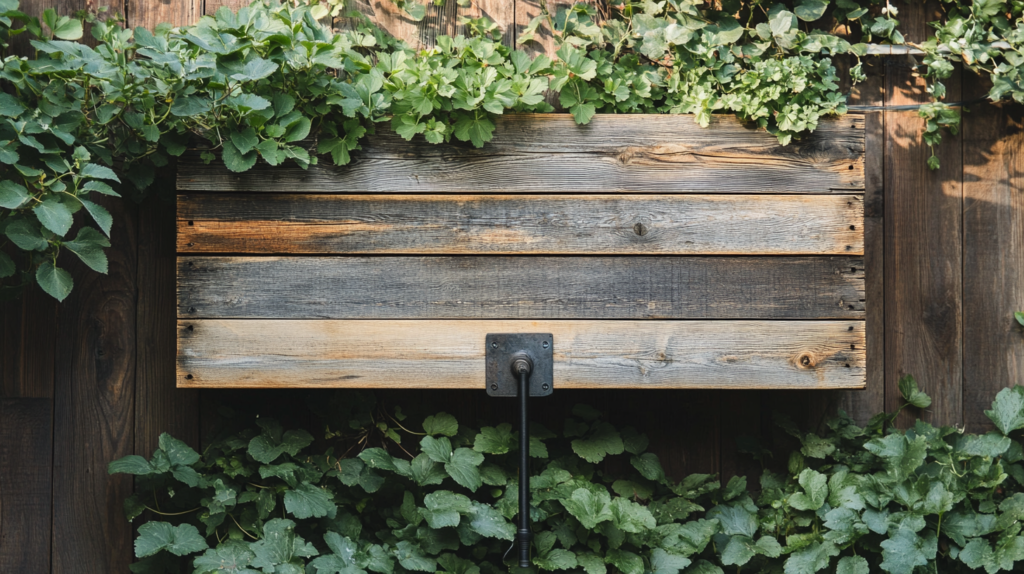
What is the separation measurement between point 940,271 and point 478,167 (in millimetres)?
1269

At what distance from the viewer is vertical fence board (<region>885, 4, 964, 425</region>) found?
1.69m

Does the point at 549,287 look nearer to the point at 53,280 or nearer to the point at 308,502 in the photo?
the point at 308,502

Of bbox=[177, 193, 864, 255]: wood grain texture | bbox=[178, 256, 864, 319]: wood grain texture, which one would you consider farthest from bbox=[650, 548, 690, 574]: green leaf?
bbox=[177, 193, 864, 255]: wood grain texture

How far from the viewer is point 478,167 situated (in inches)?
56.1

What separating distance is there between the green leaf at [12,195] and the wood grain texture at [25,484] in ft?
2.18

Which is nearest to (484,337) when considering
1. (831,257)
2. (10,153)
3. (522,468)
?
(522,468)

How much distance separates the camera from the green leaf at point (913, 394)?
64.9 inches

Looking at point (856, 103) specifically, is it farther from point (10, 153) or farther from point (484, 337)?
point (10, 153)

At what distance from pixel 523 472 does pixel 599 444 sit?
30cm

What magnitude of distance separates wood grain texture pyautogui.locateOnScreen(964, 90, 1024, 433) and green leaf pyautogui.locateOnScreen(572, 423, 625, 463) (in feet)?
3.19

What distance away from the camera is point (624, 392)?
168 cm

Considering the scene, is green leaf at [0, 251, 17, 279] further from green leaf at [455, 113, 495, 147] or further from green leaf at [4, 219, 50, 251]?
green leaf at [455, 113, 495, 147]

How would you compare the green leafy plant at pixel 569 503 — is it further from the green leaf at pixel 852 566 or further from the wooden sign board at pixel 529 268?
the wooden sign board at pixel 529 268

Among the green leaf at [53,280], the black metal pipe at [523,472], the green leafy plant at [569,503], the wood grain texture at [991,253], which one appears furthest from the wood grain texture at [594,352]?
the wood grain texture at [991,253]
